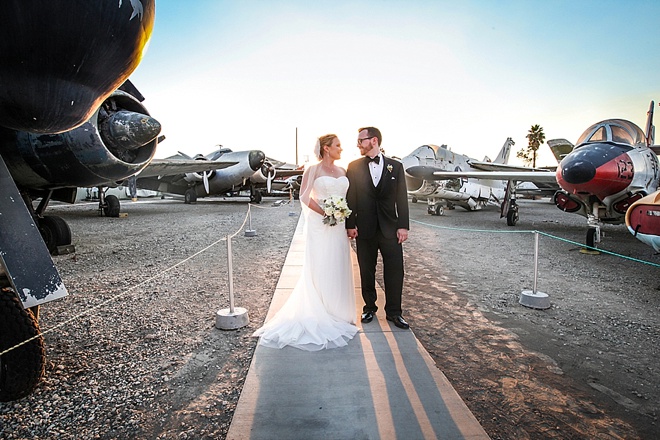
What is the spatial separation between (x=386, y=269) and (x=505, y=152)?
1923 centimetres

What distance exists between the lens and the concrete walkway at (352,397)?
181cm

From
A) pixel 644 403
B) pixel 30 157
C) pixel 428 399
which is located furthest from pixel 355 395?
pixel 30 157

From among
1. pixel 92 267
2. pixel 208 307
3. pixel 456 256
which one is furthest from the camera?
pixel 456 256

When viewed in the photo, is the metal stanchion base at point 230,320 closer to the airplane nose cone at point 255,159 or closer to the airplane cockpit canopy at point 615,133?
the airplane cockpit canopy at point 615,133

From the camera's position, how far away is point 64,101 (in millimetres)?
970

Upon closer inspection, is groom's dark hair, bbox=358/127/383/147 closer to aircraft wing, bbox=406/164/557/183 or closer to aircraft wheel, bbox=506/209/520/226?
aircraft wing, bbox=406/164/557/183

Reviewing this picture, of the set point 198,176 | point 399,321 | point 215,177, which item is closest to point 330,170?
point 399,321

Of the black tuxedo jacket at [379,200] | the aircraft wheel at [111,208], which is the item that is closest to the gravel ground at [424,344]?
the black tuxedo jacket at [379,200]

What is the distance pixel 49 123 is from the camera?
3.40 ft

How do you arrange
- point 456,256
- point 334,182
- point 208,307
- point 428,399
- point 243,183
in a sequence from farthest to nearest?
point 243,183, point 456,256, point 208,307, point 334,182, point 428,399

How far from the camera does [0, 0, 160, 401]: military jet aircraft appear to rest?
830 millimetres

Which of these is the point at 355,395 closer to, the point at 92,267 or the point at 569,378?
the point at 569,378

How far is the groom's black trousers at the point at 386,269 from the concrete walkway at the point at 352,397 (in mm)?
487

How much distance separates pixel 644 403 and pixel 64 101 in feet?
10.7
